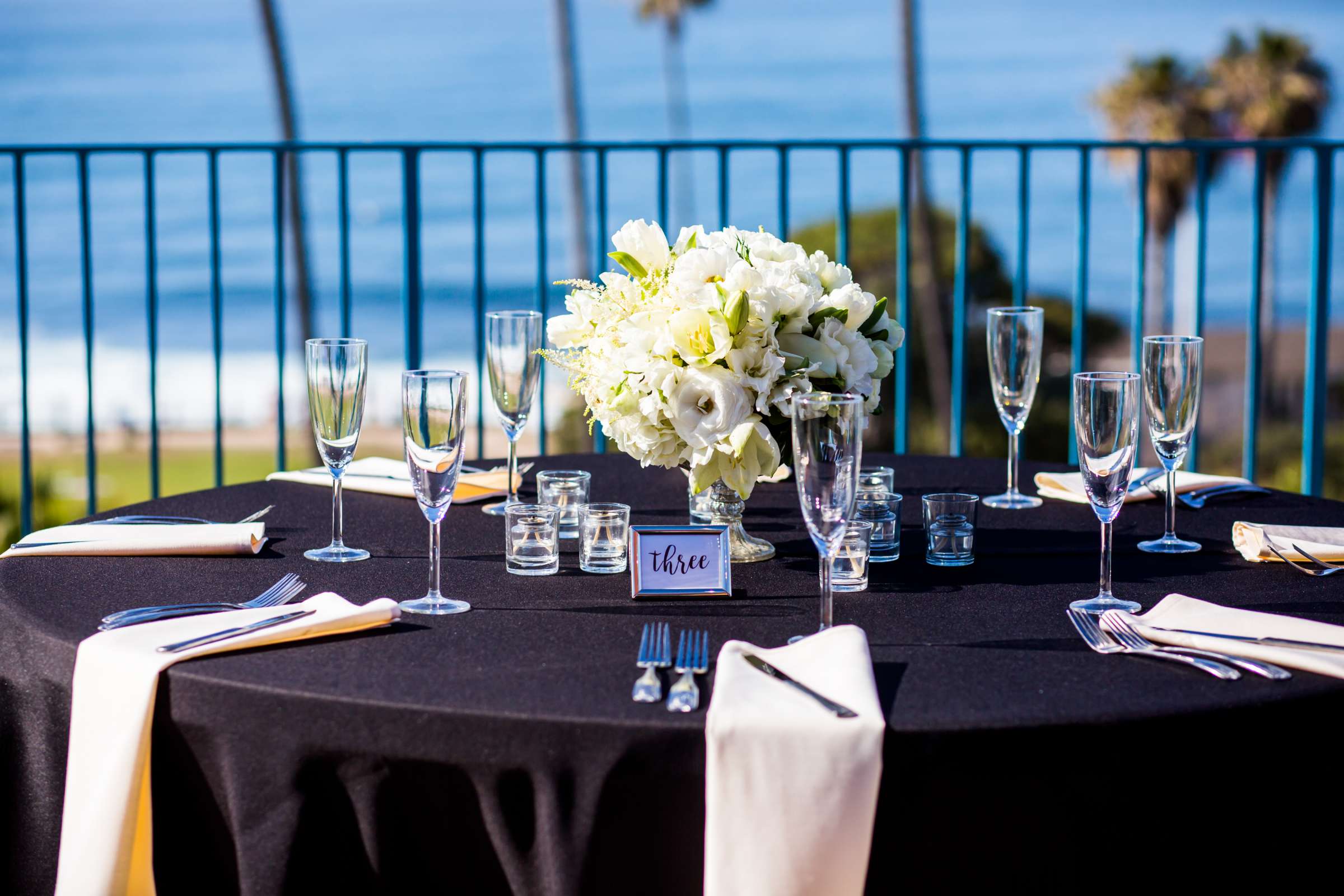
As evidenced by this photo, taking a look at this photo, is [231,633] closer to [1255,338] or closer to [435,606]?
[435,606]

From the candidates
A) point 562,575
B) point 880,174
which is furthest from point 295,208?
point 880,174

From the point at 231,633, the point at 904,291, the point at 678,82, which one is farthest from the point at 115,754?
the point at 678,82

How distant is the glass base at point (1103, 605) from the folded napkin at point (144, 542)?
0.93m

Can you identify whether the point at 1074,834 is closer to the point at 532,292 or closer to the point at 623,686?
the point at 623,686

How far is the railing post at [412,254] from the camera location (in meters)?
3.29

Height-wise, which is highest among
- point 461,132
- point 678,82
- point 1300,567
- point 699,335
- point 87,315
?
point 678,82

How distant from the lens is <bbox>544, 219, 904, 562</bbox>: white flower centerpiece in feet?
4.99

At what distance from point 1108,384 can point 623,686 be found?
0.57m

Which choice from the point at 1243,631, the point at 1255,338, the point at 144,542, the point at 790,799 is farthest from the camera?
the point at 1255,338

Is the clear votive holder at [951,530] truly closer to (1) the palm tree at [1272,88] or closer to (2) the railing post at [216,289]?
(2) the railing post at [216,289]

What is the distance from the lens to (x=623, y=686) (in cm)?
118

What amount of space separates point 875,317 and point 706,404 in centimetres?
26

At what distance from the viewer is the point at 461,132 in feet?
108

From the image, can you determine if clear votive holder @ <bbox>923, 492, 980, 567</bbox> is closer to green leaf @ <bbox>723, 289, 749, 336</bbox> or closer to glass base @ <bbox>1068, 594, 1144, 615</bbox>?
glass base @ <bbox>1068, 594, 1144, 615</bbox>
